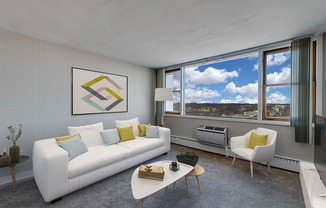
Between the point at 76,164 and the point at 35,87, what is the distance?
169 centimetres

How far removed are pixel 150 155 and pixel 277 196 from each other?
219 cm

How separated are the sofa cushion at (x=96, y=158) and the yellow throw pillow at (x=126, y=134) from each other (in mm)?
312

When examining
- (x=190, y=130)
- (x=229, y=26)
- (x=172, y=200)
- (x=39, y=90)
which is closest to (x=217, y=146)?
(x=190, y=130)

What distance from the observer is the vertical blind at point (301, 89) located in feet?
8.39

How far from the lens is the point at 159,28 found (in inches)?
93.0

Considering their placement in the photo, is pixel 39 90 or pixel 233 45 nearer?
pixel 39 90

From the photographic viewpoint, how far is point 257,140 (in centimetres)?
284

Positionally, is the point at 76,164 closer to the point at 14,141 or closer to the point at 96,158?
the point at 96,158

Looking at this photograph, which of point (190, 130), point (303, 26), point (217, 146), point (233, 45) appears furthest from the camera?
point (190, 130)

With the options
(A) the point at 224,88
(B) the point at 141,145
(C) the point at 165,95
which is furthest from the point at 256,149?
(C) the point at 165,95

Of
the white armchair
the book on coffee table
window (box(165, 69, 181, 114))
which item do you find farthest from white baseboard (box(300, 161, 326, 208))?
window (box(165, 69, 181, 114))

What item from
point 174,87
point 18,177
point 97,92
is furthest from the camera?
point 174,87

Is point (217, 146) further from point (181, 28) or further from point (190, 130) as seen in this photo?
point (181, 28)

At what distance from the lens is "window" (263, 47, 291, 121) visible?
9.62 feet
